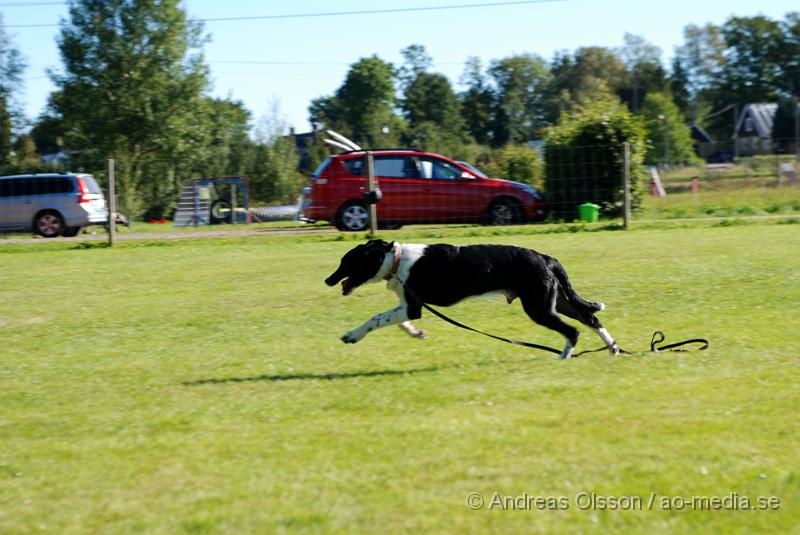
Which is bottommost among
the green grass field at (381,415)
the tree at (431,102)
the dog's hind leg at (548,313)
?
the green grass field at (381,415)

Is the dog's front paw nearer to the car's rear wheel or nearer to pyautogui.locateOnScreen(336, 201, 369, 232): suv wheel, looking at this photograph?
pyautogui.locateOnScreen(336, 201, 369, 232): suv wheel

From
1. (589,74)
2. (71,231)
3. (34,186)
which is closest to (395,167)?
(71,231)

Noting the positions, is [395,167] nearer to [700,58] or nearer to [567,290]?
[567,290]

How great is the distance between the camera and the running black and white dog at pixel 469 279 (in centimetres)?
739

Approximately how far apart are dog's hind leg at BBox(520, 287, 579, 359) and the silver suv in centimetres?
1732

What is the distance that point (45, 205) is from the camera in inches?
889

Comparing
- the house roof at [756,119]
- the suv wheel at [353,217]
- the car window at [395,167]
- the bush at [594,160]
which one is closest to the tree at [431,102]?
the house roof at [756,119]

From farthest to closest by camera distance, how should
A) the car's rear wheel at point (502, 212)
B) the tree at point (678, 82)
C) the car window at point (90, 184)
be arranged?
the tree at point (678, 82) → the car window at point (90, 184) → the car's rear wheel at point (502, 212)

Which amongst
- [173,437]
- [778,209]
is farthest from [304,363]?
[778,209]

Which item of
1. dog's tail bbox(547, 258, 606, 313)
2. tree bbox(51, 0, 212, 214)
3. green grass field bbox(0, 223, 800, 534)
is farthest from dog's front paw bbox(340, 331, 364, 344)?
tree bbox(51, 0, 212, 214)

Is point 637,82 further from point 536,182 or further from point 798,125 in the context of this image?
point 536,182

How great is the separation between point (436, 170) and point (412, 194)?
2.59 feet

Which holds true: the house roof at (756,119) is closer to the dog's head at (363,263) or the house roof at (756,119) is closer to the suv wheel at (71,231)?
the suv wheel at (71,231)

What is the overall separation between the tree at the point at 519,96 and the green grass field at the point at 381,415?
104m
